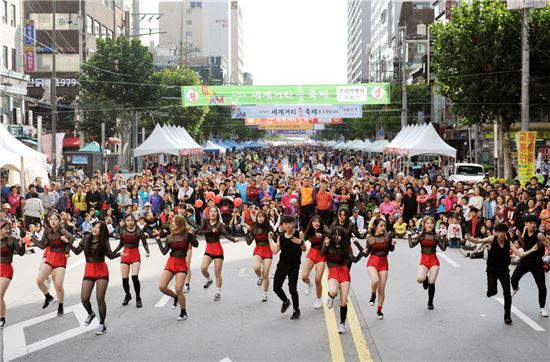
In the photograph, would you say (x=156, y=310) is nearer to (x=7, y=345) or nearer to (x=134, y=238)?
(x=134, y=238)

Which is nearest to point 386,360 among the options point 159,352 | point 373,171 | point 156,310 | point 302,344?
point 302,344

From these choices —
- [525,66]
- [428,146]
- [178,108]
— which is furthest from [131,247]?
[178,108]

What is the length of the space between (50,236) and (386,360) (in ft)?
19.1

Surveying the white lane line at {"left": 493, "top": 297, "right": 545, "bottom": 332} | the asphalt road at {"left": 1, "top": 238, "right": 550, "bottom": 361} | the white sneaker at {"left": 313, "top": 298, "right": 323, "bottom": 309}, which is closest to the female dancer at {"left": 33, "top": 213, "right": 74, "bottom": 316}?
the asphalt road at {"left": 1, "top": 238, "right": 550, "bottom": 361}

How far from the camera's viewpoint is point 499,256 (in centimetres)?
1241

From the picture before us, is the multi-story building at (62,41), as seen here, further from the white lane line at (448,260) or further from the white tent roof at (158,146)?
the white lane line at (448,260)

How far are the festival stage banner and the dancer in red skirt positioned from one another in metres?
42.8

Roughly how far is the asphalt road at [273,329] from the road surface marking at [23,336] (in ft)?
0.05

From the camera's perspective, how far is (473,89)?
39.0m

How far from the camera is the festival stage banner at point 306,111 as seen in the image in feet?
180

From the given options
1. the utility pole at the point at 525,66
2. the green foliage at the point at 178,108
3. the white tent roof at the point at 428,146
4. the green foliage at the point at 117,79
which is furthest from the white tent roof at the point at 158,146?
the green foliage at the point at 178,108

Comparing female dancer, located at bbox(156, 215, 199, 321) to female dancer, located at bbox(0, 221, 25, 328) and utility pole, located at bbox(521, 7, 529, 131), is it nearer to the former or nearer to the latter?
female dancer, located at bbox(0, 221, 25, 328)

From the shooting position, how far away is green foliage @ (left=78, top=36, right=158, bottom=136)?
55.0 m

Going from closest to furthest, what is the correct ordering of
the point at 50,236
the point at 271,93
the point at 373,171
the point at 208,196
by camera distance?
the point at 50,236, the point at 208,196, the point at 373,171, the point at 271,93
